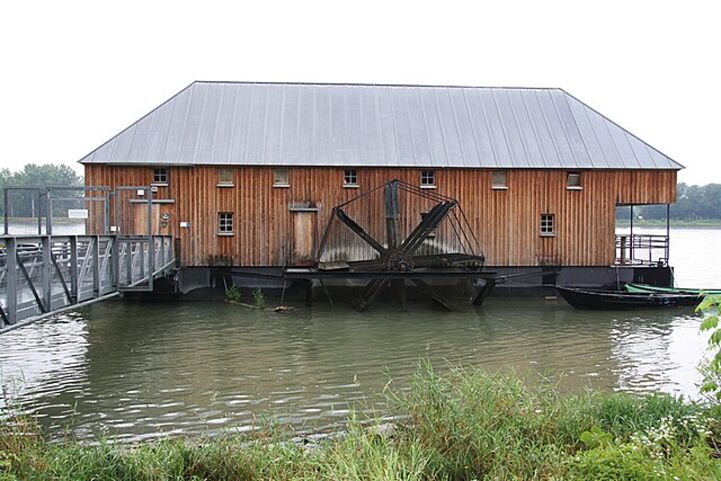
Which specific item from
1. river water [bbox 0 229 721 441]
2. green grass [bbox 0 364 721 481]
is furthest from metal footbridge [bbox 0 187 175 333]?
green grass [bbox 0 364 721 481]

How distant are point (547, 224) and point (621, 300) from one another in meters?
4.45

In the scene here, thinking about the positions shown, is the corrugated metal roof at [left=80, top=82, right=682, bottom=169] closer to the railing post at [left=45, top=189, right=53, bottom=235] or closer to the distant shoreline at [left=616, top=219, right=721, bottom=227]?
the railing post at [left=45, top=189, right=53, bottom=235]

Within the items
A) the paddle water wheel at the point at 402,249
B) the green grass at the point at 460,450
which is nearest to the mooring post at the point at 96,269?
the green grass at the point at 460,450

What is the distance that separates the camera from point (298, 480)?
18.5 ft

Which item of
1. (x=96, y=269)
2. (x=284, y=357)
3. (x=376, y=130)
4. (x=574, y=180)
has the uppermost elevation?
(x=376, y=130)

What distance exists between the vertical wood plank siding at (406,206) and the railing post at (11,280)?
15.4m

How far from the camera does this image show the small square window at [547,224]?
83.3 ft

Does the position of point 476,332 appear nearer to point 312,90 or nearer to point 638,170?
point 638,170

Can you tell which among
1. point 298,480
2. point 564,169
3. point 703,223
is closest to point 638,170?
point 564,169

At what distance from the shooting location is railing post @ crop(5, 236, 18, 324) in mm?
8820

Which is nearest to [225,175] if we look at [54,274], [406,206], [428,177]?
[406,206]

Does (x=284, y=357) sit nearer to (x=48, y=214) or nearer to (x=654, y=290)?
(x=48, y=214)

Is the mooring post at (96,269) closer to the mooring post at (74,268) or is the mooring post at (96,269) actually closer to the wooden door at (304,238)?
the mooring post at (74,268)

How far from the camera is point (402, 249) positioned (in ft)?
73.6
